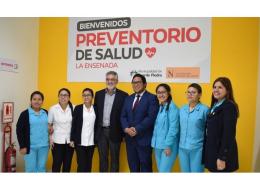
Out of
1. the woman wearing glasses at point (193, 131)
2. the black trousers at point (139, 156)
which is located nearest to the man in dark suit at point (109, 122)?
Answer: the black trousers at point (139, 156)

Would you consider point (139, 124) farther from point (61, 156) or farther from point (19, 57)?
point (19, 57)

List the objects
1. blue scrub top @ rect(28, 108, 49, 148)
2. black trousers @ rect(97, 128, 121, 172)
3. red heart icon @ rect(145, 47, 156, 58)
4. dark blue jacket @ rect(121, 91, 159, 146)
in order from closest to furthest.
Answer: dark blue jacket @ rect(121, 91, 159, 146) < blue scrub top @ rect(28, 108, 49, 148) < black trousers @ rect(97, 128, 121, 172) < red heart icon @ rect(145, 47, 156, 58)

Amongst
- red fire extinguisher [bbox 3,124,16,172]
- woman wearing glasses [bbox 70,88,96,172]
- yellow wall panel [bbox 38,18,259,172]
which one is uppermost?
yellow wall panel [bbox 38,18,259,172]

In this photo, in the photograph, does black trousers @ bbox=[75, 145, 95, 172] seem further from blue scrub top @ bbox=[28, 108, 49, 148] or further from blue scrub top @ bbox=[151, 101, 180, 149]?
blue scrub top @ bbox=[151, 101, 180, 149]

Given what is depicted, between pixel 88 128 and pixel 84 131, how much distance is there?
64 mm

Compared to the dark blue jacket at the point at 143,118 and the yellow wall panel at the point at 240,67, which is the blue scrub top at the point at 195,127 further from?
the yellow wall panel at the point at 240,67

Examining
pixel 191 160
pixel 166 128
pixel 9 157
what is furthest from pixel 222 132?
pixel 9 157

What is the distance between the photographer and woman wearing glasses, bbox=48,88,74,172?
363 centimetres

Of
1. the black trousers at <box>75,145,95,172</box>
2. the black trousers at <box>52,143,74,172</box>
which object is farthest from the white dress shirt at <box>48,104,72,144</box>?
the black trousers at <box>75,145,95,172</box>

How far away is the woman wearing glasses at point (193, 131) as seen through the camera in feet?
9.62

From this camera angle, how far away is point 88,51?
431 centimetres

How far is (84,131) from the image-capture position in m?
3.58

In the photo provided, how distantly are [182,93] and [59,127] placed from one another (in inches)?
69.2

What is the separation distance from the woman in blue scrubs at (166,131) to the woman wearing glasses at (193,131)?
0.38ft
